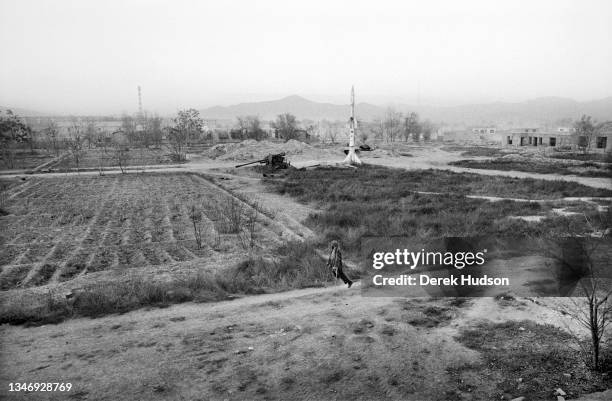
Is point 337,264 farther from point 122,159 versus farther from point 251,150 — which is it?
point 251,150

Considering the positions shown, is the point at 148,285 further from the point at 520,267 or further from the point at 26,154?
the point at 26,154

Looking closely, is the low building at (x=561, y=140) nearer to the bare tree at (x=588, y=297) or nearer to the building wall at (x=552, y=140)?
the building wall at (x=552, y=140)

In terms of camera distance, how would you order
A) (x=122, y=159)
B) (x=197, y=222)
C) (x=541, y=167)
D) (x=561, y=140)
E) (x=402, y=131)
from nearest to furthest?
1. (x=197, y=222)
2. (x=541, y=167)
3. (x=122, y=159)
4. (x=561, y=140)
5. (x=402, y=131)

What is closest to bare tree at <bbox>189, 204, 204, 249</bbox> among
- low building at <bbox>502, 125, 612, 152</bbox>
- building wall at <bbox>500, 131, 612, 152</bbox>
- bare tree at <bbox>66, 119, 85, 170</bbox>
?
bare tree at <bbox>66, 119, 85, 170</bbox>

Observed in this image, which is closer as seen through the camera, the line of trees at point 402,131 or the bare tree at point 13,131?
the bare tree at point 13,131

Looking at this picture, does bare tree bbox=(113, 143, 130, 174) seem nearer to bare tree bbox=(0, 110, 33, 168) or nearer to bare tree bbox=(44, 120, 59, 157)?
bare tree bbox=(44, 120, 59, 157)

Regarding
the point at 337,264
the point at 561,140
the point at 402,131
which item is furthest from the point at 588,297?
the point at 402,131

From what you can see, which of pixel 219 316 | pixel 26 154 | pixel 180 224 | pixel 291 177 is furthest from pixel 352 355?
pixel 26 154

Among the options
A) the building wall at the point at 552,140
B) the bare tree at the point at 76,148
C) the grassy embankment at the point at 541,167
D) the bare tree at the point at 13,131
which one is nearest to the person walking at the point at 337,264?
the grassy embankment at the point at 541,167
